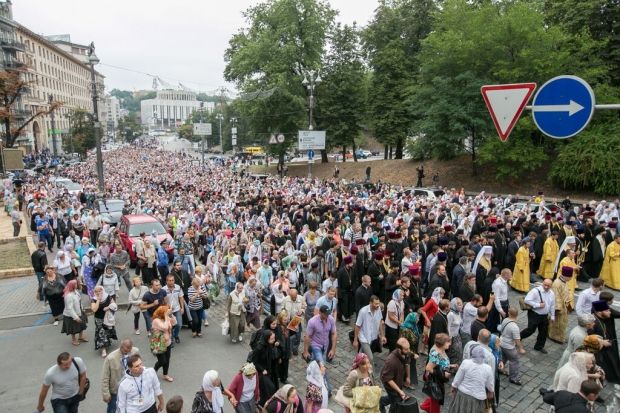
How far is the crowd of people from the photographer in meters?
5.64

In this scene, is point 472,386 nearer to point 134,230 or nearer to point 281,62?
point 134,230

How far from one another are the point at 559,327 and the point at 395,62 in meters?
33.9

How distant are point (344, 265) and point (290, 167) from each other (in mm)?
41461

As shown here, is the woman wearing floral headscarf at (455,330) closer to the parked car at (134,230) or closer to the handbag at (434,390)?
the handbag at (434,390)

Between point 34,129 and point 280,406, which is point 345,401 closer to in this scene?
point 280,406

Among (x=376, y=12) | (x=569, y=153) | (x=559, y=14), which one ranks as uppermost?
(x=376, y=12)

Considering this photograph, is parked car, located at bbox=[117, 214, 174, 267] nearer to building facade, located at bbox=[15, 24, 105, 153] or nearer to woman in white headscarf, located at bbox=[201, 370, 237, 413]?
woman in white headscarf, located at bbox=[201, 370, 237, 413]

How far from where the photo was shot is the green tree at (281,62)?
131ft

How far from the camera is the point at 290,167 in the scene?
5062cm

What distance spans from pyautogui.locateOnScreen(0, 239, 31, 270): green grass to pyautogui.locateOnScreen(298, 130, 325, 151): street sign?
65.3 feet

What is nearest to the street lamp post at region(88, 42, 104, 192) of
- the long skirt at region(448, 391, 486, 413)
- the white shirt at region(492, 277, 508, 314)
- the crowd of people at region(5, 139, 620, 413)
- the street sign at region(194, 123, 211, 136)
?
the crowd of people at region(5, 139, 620, 413)

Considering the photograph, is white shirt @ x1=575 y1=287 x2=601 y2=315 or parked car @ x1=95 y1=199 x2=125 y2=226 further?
parked car @ x1=95 y1=199 x2=125 y2=226

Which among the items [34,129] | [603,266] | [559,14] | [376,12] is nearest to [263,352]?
[603,266]

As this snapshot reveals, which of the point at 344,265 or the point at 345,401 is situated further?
the point at 344,265
